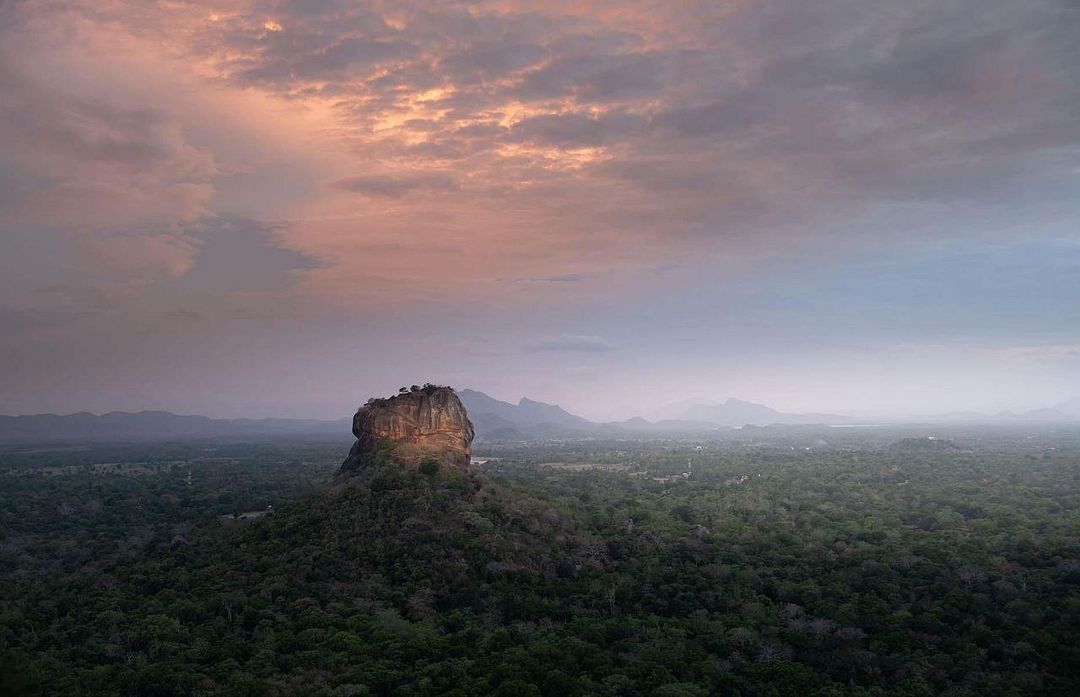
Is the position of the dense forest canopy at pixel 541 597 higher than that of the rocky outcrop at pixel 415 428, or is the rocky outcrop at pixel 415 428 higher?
the rocky outcrop at pixel 415 428

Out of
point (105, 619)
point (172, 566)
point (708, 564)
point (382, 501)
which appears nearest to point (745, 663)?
point (708, 564)

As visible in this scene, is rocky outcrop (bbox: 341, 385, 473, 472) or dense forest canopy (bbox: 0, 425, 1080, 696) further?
rocky outcrop (bbox: 341, 385, 473, 472)

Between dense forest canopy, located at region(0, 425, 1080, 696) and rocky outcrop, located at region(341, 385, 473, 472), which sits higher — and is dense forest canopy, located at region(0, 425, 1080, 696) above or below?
below

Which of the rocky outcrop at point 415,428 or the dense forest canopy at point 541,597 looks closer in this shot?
the dense forest canopy at point 541,597

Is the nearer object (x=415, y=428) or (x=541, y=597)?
(x=541, y=597)
